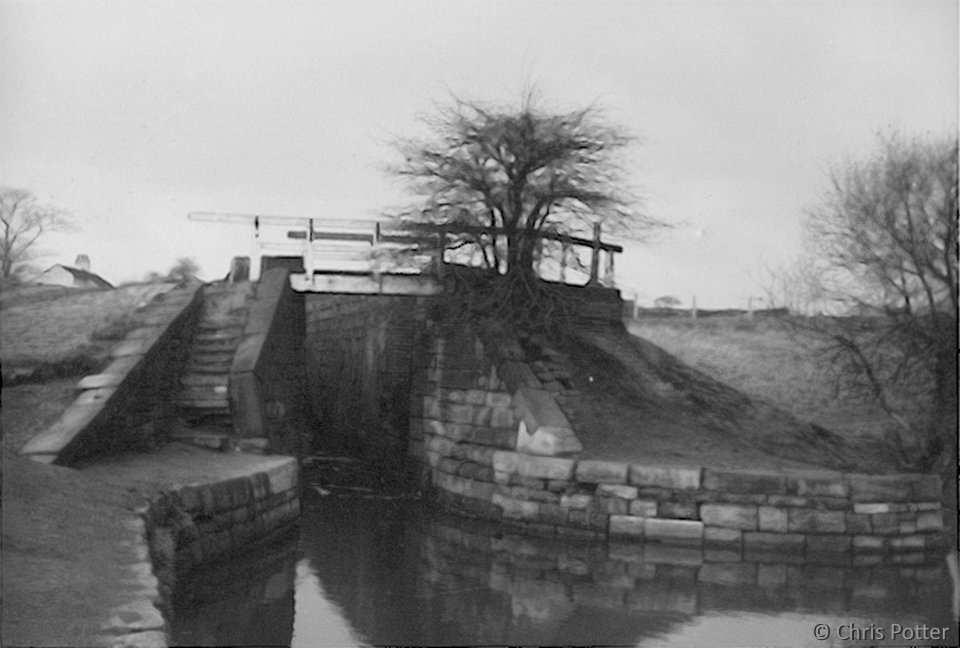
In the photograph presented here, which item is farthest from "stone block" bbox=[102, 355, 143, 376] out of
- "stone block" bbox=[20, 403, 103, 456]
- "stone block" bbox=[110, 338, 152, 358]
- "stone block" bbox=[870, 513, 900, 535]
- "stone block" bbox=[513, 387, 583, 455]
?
"stone block" bbox=[870, 513, 900, 535]

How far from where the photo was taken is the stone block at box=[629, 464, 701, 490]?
1108 centimetres

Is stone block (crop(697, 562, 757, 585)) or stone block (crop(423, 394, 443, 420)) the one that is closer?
stone block (crop(697, 562, 757, 585))

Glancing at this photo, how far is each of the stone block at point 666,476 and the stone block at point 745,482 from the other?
0.14 m

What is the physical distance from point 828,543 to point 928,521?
141 cm

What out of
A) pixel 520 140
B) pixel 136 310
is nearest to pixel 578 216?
pixel 520 140

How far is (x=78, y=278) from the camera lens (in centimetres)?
1669

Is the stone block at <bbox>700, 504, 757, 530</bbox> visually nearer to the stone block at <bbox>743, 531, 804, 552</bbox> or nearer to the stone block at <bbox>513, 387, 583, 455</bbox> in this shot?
the stone block at <bbox>743, 531, 804, 552</bbox>

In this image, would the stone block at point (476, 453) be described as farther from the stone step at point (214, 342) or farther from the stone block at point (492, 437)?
the stone step at point (214, 342)

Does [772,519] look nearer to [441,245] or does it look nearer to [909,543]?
A: [909,543]

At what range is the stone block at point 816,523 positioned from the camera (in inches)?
430

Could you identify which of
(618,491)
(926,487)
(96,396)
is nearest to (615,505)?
(618,491)

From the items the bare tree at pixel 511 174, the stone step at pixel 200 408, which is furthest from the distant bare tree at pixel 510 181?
the stone step at pixel 200 408

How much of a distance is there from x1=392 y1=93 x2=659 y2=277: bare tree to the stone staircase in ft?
10.3

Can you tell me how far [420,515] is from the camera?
1311cm
